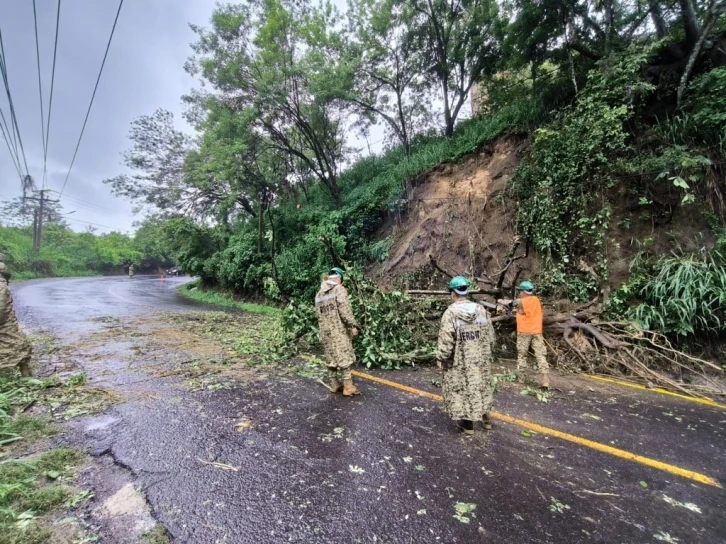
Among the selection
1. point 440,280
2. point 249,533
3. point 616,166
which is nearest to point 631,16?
point 616,166

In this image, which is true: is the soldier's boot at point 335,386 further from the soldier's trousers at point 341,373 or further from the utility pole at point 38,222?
the utility pole at point 38,222

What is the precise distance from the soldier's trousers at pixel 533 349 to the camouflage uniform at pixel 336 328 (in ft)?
8.70

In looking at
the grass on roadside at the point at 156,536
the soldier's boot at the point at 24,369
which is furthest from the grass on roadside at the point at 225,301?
the grass on roadside at the point at 156,536

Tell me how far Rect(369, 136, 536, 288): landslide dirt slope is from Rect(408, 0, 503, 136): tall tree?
394 cm

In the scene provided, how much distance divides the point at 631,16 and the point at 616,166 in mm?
4418

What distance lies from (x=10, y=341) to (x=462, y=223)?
9.52 m

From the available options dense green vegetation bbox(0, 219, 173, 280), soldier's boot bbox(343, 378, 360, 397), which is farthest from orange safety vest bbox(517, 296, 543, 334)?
dense green vegetation bbox(0, 219, 173, 280)

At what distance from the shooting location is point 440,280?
30.8ft

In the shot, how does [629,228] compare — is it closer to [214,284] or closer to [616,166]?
[616,166]

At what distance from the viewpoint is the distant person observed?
4785mm

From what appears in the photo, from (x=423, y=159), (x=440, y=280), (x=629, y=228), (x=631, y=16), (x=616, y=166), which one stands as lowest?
(x=440, y=280)

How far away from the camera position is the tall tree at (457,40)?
39.4 ft

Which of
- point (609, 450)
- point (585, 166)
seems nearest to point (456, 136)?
point (585, 166)

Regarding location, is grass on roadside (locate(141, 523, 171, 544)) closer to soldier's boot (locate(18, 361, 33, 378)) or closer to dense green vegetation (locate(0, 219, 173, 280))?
soldier's boot (locate(18, 361, 33, 378))
